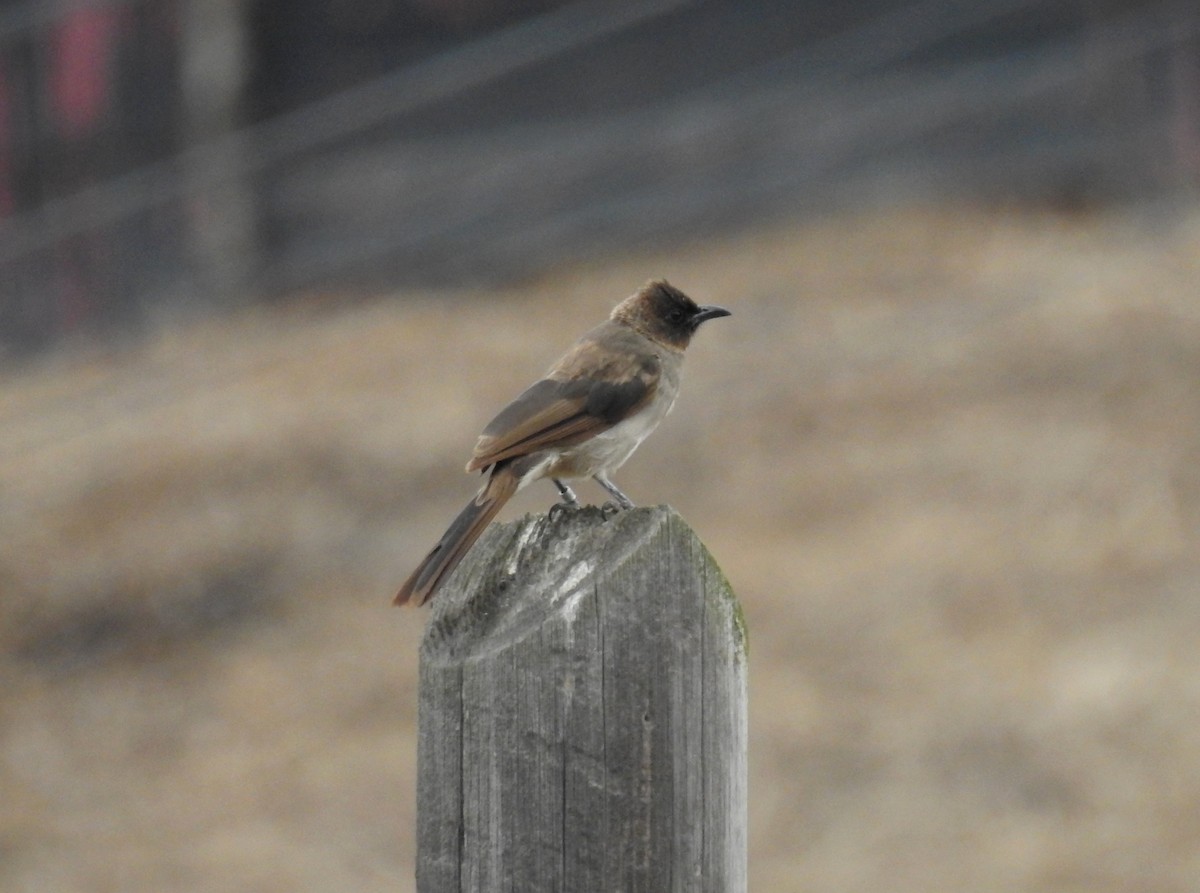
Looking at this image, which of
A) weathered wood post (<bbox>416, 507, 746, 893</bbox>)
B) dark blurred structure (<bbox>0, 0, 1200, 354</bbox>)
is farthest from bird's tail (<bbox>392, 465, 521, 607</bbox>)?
dark blurred structure (<bbox>0, 0, 1200, 354</bbox>)

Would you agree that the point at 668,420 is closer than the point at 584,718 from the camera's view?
No

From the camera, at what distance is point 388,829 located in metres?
8.07

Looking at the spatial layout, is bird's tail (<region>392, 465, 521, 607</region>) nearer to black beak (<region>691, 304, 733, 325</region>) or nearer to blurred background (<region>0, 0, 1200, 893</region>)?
black beak (<region>691, 304, 733, 325</region>)

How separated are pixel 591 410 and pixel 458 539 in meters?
0.74

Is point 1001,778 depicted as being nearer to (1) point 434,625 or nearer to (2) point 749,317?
(2) point 749,317

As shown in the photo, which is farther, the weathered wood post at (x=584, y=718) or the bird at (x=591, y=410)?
the bird at (x=591, y=410)

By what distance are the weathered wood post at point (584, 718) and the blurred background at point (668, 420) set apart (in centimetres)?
512

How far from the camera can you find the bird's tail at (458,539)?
9.50 feet

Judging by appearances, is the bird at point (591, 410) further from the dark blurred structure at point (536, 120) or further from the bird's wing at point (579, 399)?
the dark blurred structure at point (536, 120)

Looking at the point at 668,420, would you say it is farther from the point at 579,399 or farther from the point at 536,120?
the point at 579,399

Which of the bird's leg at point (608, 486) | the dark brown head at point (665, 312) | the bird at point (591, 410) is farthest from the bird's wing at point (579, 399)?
the dark brown head at point (665, 312)

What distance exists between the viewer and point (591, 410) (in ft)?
12.5

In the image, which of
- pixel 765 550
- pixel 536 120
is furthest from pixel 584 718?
pixel 536 120

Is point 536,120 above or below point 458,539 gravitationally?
above
